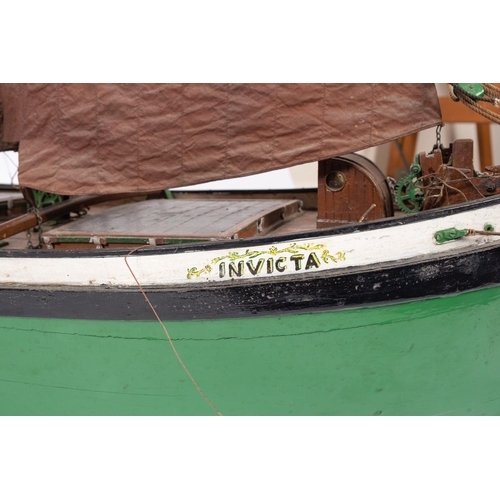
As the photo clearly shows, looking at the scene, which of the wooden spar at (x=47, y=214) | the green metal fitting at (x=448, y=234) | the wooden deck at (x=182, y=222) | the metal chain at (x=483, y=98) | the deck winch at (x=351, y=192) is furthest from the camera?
the wooden spar at (x=47, y=214)

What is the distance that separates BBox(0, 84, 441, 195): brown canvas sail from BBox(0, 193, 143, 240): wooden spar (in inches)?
12.1

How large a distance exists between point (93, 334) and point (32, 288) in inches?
19.0

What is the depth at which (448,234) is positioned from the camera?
12.7 ft

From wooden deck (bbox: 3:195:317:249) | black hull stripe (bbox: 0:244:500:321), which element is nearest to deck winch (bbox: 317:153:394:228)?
wooden deck (bbox: 3:195:317:249)

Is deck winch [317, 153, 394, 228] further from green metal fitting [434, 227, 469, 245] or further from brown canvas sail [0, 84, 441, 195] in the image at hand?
green metal fitting [434, 227, 469, 245]

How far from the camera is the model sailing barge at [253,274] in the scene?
12.9ft

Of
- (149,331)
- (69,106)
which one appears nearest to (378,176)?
(149,331)

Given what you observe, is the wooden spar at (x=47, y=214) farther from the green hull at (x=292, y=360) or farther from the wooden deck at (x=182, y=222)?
the green hull at (x=292, y=360)

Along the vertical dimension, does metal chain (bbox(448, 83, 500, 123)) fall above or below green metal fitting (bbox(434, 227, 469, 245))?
above

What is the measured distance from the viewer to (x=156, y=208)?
5516 millimetres

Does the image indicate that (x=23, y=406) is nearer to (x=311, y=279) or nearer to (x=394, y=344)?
(x=311, y=279)

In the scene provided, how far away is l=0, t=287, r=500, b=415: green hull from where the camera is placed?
4.02 meters

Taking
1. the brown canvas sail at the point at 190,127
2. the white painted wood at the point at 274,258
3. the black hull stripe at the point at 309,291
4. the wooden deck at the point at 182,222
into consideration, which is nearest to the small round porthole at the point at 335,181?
the brown canvas sail at the point at 190,127

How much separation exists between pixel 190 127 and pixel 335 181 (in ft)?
3.26
